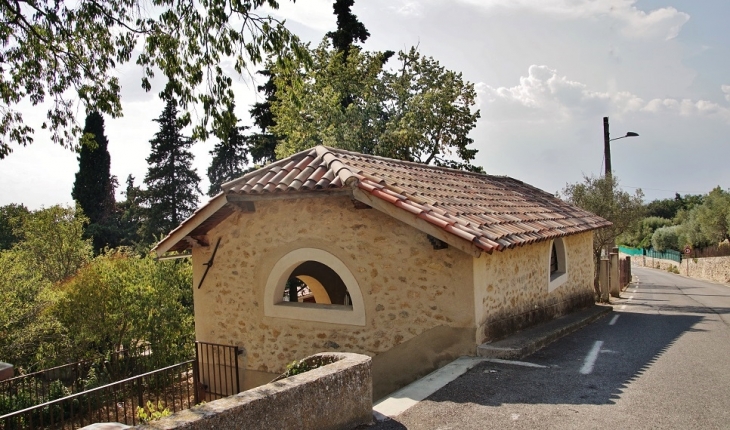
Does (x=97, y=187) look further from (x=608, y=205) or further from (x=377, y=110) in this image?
(x=608, y=205)

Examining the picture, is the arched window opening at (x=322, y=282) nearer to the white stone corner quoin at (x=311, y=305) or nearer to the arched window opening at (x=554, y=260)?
the white stone corner quoin at (x=311, y=305)

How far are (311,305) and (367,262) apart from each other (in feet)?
4.76

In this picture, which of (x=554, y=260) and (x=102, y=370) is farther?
(x=102, y=370)

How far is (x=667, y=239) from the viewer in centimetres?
4725

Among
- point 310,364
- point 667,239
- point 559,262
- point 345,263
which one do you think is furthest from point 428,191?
point 667,239

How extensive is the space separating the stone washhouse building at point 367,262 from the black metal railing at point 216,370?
178 mm

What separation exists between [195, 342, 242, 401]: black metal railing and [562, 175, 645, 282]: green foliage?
52.2 feet

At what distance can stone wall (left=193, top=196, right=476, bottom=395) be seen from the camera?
7.48 metres

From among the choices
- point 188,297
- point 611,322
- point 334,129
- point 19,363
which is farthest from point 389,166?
point 334,129

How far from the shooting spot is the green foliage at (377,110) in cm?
2091

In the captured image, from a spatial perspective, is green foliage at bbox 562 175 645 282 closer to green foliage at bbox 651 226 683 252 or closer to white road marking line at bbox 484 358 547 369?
white road marking line at bbox 484 358 547 369

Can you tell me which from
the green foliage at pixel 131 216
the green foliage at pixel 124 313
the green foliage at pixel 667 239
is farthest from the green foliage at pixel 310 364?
the green foliage at pixel 667 239

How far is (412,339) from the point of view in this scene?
25.1ft

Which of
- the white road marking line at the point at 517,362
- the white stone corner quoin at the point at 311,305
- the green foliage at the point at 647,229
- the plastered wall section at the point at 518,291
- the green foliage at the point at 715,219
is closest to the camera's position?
the white road marking line at the point at 517,362
